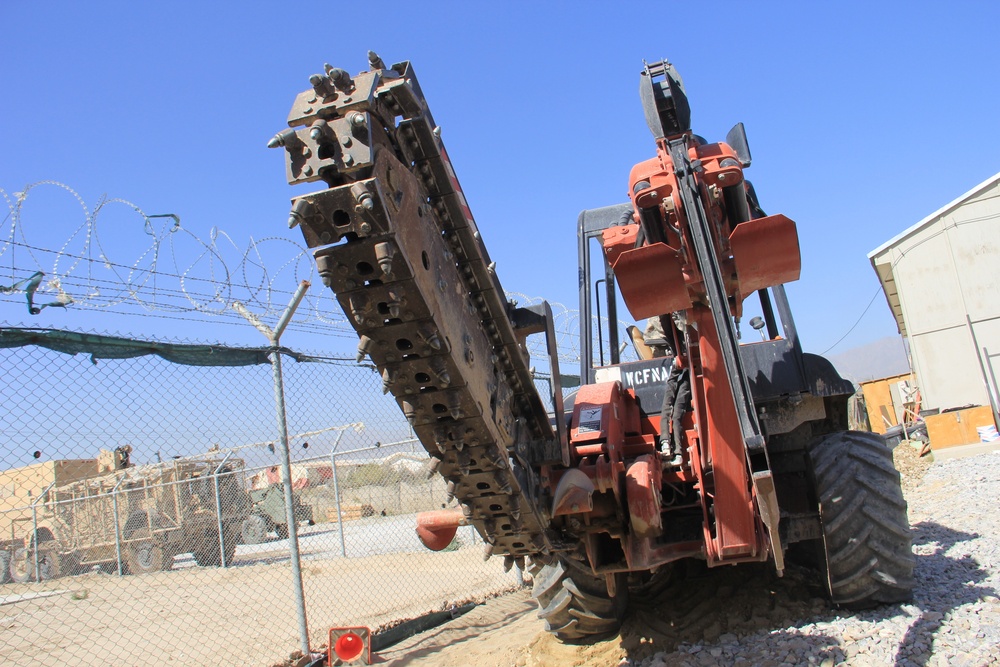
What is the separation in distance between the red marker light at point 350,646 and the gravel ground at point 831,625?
2.14m

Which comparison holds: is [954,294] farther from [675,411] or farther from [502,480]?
[502,480]

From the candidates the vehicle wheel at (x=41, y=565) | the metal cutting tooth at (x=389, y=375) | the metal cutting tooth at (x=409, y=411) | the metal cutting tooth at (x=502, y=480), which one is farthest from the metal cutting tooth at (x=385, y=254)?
the vehicle wheel at (x=41, y=565)

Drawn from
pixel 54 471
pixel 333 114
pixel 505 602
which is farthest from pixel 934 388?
pixel 333 114

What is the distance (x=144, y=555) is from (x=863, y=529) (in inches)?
561

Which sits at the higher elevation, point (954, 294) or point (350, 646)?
point (954, 294)

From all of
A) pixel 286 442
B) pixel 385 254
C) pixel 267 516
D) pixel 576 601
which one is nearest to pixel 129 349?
pixel 286 442

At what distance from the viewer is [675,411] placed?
4.68 metres

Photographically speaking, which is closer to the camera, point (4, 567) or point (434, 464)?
point (434, 464)

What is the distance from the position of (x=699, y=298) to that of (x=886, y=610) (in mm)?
2278

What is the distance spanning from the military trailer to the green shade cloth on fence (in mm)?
7849

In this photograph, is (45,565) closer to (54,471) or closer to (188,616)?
(54,471)

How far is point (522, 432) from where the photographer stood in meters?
3.90

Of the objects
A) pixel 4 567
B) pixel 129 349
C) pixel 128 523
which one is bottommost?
pixel 4 567

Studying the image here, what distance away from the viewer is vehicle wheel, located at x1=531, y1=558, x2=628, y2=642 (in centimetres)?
486
